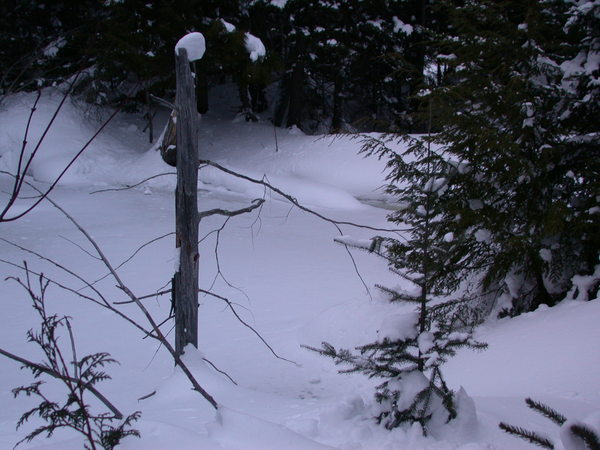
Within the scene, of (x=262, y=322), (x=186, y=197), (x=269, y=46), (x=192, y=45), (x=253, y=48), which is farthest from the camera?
(x=269, y=46)

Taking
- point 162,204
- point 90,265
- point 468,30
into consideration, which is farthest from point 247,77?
point 468,30

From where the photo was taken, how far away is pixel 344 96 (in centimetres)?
2066

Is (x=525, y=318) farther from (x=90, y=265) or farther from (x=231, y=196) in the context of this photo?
(x=231, y=196)

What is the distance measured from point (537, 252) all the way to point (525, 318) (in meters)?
0.68

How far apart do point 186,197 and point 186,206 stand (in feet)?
0.22

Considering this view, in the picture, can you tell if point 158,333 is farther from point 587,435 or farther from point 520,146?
point 520,146

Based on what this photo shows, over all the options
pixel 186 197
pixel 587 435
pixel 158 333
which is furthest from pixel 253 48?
pixel 587 435

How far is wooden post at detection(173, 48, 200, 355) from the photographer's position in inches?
149

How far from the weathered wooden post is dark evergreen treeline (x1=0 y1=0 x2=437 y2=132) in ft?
33.4

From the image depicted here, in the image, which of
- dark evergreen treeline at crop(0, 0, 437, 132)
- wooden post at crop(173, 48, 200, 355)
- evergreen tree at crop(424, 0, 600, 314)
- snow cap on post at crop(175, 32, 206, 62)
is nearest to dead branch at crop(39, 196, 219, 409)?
wooden post at crop(173, 48, 200, 355)

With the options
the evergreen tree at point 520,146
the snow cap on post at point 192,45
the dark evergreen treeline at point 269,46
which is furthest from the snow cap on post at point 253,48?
the snow cap on post at point 192,45

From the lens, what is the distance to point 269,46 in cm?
1866

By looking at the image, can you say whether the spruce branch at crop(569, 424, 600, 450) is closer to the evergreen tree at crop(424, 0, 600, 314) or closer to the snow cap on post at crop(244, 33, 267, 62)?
the evergreen tree at crop(424, 0, 600, 314)

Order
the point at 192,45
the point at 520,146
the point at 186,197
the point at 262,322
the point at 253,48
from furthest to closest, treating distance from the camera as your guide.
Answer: the point at 253,48 < the point at 262,322 < the point at 520,146 < the point at 186,197 < the point at 192,45
